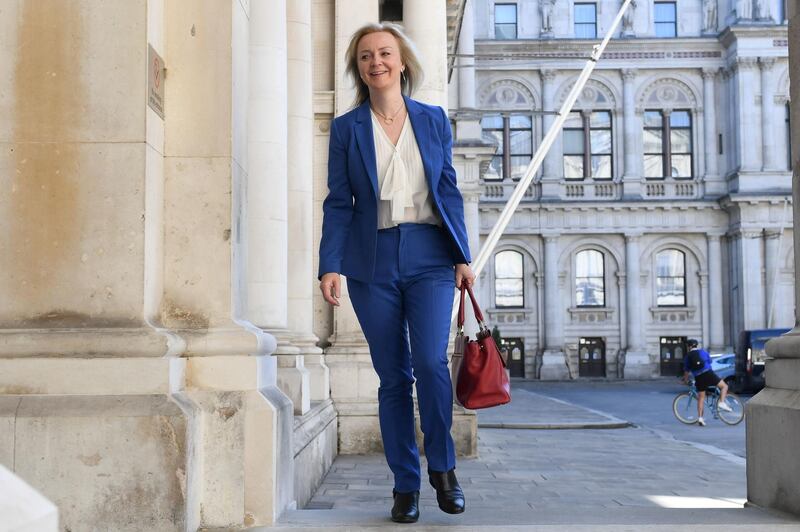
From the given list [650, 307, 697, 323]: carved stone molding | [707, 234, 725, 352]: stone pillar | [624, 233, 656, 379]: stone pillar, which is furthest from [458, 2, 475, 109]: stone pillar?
[707, 234, 725, 352]: stone pillar

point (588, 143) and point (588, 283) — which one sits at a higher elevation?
point (588, 143)

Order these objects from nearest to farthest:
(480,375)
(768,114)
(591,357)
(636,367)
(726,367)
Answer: (480,375) < (726,367) < (636,367) < (768,114) < (591,357)

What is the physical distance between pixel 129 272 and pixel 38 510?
273 centimetres

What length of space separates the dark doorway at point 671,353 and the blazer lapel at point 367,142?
141ft

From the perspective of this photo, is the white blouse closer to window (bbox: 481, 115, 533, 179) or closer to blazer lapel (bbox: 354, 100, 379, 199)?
blazer lapel (bbox: 354, 100, 379, 199)

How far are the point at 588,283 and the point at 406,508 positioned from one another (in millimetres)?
42872

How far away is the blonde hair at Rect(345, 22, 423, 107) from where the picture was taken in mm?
4547

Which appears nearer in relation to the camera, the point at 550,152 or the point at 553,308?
the point at 553,308

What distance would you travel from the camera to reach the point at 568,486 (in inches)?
355

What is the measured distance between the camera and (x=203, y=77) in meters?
4.79

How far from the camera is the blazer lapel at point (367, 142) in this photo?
4473 mm

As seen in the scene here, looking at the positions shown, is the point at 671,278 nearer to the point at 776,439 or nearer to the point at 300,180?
the point at 300,180

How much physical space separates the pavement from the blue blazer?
1.08m

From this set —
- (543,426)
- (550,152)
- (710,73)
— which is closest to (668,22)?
(710,73)
